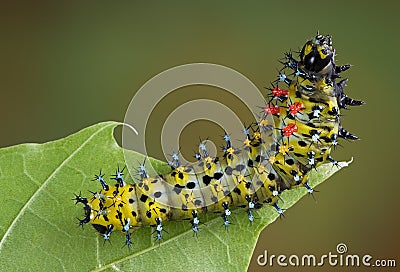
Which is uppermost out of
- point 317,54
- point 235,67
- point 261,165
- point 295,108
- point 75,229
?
→ point 235,67

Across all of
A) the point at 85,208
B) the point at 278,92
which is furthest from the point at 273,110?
the point at 85,208

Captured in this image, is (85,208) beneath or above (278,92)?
beneath

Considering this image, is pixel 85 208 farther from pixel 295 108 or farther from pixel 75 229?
pixel 295 108

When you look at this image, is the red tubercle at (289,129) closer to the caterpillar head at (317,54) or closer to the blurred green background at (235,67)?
the caterpillar head at (317,54)

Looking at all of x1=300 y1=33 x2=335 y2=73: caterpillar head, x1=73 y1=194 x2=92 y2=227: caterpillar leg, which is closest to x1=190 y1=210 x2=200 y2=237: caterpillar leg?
x1=73 y1=194 x2=92 y2=227: caterpillar leg

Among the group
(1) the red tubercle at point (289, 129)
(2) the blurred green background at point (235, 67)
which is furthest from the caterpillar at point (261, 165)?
(2) the blurred green background at point (235, 67)

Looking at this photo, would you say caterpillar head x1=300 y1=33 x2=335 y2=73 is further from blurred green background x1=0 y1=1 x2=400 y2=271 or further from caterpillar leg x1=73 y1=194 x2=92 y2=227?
blurred green background x1=0 y1=1 x2=400 y2=271
